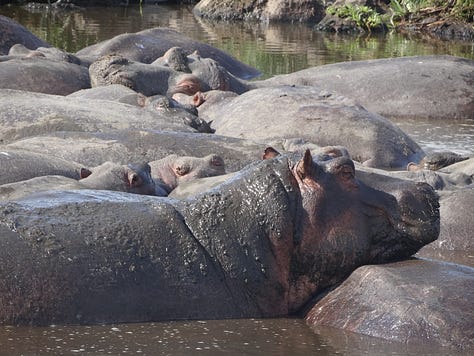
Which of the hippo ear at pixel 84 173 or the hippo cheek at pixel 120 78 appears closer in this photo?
the hippo ear at pixel 84 173

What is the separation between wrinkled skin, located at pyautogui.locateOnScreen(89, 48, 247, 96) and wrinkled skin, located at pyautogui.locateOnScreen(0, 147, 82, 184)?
396cm

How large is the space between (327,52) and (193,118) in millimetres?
10614

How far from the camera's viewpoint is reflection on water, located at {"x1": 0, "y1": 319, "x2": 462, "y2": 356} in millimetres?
4188

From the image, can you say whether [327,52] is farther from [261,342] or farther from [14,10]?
[261,342]

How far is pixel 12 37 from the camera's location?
13.1m

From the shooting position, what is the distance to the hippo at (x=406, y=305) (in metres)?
4.47

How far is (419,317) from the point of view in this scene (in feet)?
14.8

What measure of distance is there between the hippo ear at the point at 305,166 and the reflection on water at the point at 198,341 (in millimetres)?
629

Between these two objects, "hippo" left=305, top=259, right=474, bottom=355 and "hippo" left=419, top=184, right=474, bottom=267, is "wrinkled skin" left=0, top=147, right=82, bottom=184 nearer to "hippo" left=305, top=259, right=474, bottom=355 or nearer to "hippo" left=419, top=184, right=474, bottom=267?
"hippo" left=419, top=184, right=474, bottom=267

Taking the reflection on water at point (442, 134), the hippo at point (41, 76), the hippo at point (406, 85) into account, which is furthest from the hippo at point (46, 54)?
the reflection on water at point (442, 134)

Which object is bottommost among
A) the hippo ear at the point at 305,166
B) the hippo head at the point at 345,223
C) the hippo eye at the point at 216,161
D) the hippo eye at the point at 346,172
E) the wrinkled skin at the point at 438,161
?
the wrinkled skin at the point at 438,161

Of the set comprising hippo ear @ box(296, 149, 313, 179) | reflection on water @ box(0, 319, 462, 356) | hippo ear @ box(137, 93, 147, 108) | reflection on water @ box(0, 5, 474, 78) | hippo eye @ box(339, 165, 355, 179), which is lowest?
reflection on water @ box(0, 5, 474, 78)

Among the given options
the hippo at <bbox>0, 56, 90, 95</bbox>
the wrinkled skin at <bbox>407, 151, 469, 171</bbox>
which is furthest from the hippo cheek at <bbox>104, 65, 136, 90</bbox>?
the wrinkled skin at <bbox>407, 151, 469, 171</bbox>

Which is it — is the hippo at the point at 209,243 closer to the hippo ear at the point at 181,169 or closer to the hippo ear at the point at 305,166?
the hippo ear at the point at 305,166
